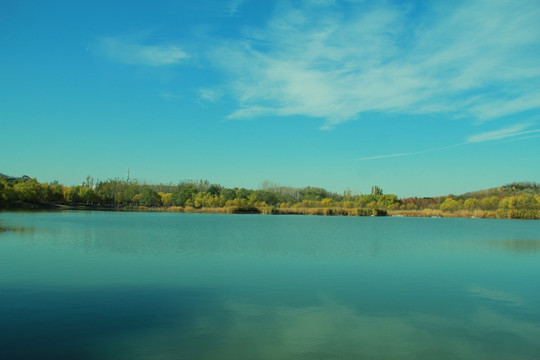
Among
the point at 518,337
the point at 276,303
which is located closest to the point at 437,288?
the point at 518,337

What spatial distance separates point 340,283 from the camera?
1084 cm

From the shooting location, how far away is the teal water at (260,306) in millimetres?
5965

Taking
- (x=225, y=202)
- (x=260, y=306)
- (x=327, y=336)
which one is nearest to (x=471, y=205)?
(x=225, y=202)

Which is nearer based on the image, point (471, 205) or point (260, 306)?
point (260, 306)

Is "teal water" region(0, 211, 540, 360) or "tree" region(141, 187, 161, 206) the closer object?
"teal water" region(0, 211, 540, 360)

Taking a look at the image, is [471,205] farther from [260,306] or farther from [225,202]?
[260,306]

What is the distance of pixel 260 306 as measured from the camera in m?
8.30

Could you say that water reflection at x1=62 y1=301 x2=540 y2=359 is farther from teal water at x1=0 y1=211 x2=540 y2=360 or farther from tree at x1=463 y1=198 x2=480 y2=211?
tree at x1=463 y1=198 x2=480 y2=211

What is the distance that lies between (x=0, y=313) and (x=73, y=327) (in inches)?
72.7

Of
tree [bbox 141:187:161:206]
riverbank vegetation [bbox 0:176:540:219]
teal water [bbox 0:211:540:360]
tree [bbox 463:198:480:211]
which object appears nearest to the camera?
teal water [bbox 0:211:540:360]

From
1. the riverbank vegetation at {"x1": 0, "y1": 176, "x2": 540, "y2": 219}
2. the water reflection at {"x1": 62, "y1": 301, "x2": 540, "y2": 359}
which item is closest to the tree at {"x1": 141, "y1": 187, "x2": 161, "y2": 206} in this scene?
A: the riverbank vegetation at {"x1": 0, "y1": 176, "x2": 540, "y2": 219}

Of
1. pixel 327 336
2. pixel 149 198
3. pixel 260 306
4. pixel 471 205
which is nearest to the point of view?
pixel 327 336

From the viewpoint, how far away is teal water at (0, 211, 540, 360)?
5965 millimetres

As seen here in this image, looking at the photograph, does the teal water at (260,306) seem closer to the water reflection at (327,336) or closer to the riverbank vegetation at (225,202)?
the water reflection at (327,336)
